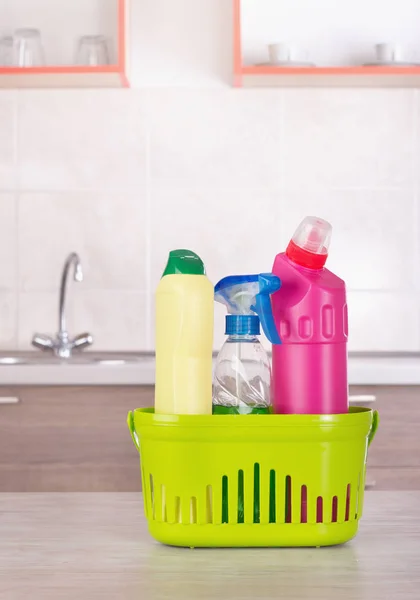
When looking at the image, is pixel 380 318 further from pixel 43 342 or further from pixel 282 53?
pixel 43 342

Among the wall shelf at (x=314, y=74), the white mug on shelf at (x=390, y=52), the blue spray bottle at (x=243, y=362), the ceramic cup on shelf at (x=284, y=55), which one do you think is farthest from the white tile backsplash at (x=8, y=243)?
the blue spray bottle at (x=243, y=362)

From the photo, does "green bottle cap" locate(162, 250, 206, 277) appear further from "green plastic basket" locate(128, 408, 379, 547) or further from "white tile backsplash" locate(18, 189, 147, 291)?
"white tile backsplash" locate(18, 189, 147, 291)

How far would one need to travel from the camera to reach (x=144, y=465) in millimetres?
708

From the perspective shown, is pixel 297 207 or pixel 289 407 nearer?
pixel 289 407

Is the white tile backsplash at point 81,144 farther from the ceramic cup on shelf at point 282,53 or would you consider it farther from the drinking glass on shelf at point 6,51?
the ceramic cup on shelf at point 282,53

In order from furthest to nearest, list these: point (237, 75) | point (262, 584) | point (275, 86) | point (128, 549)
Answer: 1. point (275, 86)
2. point (237, 75)
3. point (128, 549)
4. point (262, 584)

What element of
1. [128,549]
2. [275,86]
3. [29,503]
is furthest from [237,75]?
[128,549]

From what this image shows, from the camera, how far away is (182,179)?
8.15ft

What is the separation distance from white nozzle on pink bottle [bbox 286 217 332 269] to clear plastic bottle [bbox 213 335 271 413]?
0.26 ft

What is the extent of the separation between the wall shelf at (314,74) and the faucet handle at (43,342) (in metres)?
0.90

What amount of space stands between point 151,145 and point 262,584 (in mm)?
2028

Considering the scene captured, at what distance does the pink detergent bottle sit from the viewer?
694mm

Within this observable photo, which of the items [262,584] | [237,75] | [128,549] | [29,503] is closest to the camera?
[262,584]

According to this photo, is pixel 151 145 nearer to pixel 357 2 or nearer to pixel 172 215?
pixel 172 215
